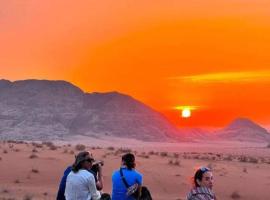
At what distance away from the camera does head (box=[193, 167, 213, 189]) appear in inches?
265

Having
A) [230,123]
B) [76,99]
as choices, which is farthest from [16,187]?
[230,123]

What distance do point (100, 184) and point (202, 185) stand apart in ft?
6.32

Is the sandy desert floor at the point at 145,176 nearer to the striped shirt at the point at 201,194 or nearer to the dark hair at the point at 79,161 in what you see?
the dark hair at the point at 79,161

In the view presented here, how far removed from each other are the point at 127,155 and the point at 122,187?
0.46 meters

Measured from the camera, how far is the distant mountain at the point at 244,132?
509 feet

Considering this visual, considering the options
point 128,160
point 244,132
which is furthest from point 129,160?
point 244,132

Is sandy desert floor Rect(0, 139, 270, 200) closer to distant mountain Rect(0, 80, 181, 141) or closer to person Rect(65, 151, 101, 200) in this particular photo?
person Rect(65, 151, 101, 200)

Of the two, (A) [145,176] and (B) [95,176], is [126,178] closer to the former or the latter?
(B) [95,176]

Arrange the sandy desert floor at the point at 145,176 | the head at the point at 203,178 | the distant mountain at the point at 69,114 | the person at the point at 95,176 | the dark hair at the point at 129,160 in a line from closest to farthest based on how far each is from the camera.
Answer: the head at the point at 203,178 < the person at the point at 95,176 < the dark hair at the point at 129,160 < the sandy desert floor at the point at 145,176 < the distant mountain at the point at 69,114

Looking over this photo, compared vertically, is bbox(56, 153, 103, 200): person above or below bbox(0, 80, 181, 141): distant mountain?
below

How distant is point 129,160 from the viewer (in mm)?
8570

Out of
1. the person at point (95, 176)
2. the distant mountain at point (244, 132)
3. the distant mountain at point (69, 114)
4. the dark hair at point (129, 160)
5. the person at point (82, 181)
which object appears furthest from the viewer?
the distant mountain at point (244, 132)

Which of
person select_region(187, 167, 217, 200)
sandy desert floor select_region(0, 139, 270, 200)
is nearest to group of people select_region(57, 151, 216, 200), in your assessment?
person select_region(187, 167, 217, 200)

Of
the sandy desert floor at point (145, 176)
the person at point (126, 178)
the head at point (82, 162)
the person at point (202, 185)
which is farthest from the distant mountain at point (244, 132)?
the person at point (202, 185)
